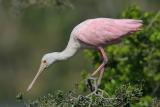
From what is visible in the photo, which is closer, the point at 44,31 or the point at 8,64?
the point at 8,64

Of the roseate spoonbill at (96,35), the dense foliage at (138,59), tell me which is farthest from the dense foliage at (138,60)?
the roseate spoonbill at (96,35)

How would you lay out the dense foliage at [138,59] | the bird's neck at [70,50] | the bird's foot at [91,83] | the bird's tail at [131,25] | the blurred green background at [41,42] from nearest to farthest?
the bird's foot at [91,83], the bird's tail at [131,25], the bird's neck at [70,50], the dense foliage at [138,59], the blurred green background at [41,42]

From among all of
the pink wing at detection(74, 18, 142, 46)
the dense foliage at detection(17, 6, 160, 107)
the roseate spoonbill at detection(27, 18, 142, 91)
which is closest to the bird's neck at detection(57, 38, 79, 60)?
the roseate spoonbill at detection(27, 18, 142, 91)

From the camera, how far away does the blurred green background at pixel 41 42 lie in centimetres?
2308

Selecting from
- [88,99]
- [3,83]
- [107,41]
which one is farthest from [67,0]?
[3,83]

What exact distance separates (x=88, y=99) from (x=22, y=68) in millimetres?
19152

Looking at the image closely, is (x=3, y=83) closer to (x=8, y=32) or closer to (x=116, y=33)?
(x=8, y=32)

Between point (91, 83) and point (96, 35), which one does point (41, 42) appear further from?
point (91, 83)

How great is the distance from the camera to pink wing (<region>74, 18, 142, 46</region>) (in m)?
7.89

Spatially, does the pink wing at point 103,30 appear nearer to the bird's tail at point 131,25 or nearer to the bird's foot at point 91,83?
the bird's tail at point 131,25

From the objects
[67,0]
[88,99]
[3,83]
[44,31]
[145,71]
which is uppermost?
[44,31]

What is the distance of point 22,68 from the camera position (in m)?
25.8

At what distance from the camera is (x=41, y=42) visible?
90.0 ft

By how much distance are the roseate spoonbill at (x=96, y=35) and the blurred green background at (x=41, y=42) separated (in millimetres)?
12949
